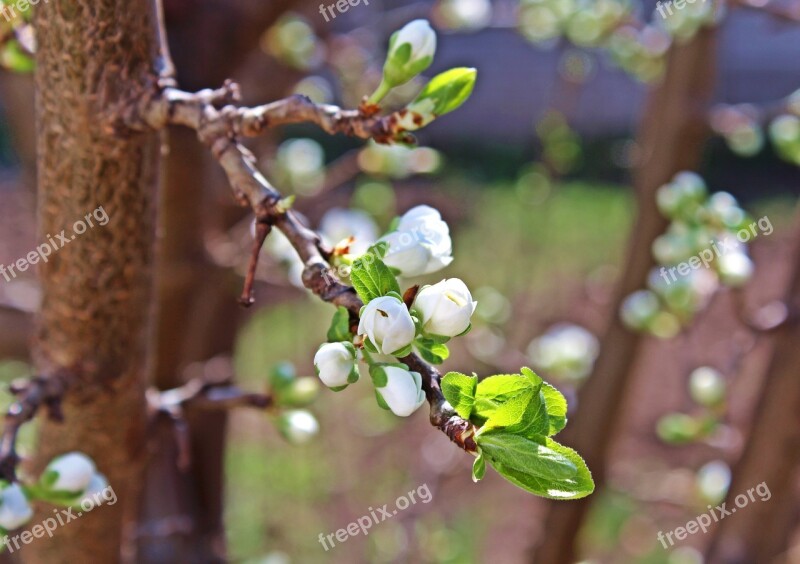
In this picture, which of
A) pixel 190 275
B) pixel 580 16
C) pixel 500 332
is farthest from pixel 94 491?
pixel 500 332

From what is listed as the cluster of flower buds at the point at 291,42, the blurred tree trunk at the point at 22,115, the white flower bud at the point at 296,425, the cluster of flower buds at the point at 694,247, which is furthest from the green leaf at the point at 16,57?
the cluster of flower buds at the point at 694,247

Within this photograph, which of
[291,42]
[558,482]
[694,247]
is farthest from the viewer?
[291,42]

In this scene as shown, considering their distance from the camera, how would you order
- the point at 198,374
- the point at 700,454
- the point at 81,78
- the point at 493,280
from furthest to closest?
the point at 493,280 < the point at 700,454 < the point at 198,374 < the point at 81,78

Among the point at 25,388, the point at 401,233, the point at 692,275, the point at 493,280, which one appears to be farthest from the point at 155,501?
the point at 493,280

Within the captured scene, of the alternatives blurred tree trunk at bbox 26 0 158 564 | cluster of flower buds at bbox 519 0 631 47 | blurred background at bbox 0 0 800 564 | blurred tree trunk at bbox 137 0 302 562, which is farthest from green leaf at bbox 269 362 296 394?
cluster of flower buds at bbox 519 0 631 47

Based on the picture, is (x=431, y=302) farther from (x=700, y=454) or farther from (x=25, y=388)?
(x=700, y=454)

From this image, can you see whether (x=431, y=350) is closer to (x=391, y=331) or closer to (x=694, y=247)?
(x=391, y=331)
